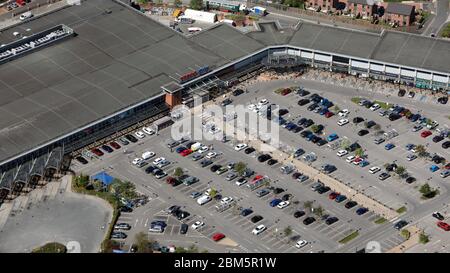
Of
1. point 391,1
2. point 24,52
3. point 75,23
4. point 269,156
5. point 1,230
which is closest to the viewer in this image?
point 1,230

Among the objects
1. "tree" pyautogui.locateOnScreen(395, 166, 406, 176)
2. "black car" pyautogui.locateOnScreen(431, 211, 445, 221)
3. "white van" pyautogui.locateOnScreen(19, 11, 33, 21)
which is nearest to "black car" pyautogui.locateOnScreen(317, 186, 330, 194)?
"tree" pyautogui.locateOnScreen(395, 166, 406, 176)

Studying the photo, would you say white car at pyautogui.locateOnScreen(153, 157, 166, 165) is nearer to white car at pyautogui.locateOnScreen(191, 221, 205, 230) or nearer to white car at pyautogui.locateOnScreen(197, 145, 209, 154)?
white car at pyautogui.locateOnScreen(197, 145, 209, 154)

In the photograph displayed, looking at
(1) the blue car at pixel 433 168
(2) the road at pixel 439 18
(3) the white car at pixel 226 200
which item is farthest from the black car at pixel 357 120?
(2) the road at pixel 439 18

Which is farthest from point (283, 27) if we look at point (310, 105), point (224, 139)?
point (224, 139)

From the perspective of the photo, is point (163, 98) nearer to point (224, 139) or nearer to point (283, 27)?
point (224, 139)

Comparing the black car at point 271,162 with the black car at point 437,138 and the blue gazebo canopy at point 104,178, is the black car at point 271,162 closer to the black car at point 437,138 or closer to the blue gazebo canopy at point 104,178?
the blue gazebo canopy at point 104,178

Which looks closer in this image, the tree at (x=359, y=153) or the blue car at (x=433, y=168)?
the blue car at (x=433, y=168)
